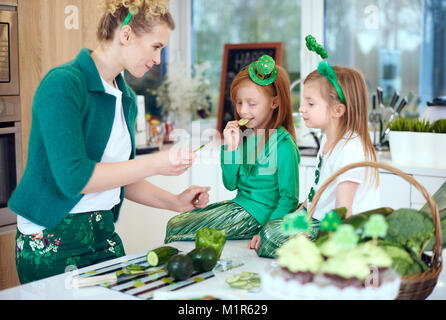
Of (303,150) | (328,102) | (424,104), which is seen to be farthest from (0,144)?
(424,104)

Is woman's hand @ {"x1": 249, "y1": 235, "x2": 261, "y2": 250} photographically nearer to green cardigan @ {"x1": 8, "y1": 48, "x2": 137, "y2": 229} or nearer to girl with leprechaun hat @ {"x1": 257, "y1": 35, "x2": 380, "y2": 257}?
girl with leprechaun hat @ {"x1": 257, "y1": 35, "x2": 380, "y2": 257}

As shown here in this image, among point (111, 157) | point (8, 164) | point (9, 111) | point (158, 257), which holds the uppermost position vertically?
point (9, 111)

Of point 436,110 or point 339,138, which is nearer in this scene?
point 339,138

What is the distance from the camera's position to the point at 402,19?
356 cm

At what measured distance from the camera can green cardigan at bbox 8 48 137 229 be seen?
4.44 feet

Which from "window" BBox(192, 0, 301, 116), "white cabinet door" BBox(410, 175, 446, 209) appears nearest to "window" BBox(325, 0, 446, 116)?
"window" BBox(192, 0, 301, 116)

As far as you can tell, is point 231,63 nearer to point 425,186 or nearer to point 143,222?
point 143,222

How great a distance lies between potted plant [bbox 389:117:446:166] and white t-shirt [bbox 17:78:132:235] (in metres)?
1.74

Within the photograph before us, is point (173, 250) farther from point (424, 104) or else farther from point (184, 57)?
point (184, 57)

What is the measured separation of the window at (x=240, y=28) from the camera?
3893 mm

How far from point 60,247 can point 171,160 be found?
17.1 inches

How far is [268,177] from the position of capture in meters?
1.83

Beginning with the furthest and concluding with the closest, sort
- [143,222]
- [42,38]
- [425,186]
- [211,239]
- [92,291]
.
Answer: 1. [143,222]
2. [425,186]
3. [42,38]
4. [211,239]
5. [92,291]

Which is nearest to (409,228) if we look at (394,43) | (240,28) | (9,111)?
(9,111)
